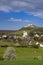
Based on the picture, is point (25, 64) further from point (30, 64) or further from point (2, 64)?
point (2, 64)

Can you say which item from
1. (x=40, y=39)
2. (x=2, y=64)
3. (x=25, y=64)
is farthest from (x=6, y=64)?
(x=40, y=39)

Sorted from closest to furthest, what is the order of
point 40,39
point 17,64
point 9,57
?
point 17,64 < point 9,57 < point 40,39

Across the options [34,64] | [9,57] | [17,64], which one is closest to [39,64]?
[34,64]

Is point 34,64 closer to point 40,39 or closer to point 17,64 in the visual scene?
point 17,64

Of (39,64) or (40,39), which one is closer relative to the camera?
(39,64)

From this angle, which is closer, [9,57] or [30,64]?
[30,64]

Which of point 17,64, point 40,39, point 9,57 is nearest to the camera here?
point 17,64

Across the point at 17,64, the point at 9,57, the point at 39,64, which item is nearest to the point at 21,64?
the point at 17,64

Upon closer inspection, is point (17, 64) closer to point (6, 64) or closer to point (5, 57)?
point (6, 64)
